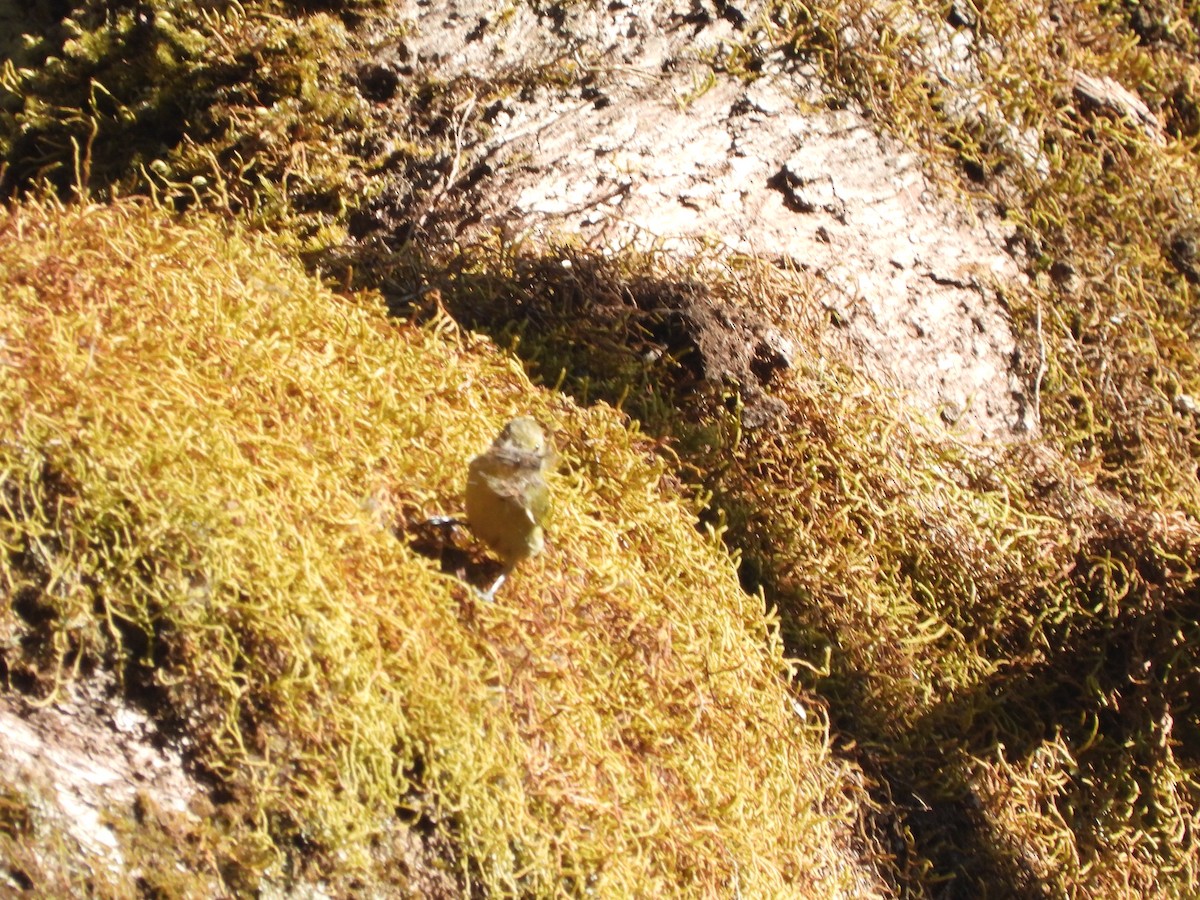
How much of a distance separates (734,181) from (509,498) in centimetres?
153

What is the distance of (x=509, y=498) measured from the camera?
1.98 m

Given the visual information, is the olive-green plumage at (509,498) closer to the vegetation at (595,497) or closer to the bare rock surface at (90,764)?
the vegetation at (595,497)

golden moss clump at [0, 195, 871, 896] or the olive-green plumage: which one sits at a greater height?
the olive-green plumage

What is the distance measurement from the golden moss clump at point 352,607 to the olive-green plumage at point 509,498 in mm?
113

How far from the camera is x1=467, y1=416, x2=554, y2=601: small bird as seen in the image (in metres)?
1.98

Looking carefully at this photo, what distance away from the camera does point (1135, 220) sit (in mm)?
3629

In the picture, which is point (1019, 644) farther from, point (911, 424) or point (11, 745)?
point (11, 745)

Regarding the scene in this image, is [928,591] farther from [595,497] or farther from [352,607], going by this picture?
[352,607]

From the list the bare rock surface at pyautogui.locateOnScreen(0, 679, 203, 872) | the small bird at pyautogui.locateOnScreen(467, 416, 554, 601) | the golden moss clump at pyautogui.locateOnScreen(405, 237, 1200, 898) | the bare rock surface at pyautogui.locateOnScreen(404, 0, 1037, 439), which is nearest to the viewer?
the bare rock surface at pyautogui.locateOnScreen(0, 679, 203, 872)

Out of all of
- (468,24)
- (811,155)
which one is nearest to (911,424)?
(811,155)

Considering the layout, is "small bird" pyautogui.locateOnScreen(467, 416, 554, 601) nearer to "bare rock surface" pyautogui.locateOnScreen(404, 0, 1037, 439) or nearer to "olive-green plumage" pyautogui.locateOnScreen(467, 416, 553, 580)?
"olive-green plumage" pyautogui.locateOnScreen(467, 416, 553, 580)

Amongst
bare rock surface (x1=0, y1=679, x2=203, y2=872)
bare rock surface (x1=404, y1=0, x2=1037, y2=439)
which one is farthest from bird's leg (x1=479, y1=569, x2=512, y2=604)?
bare rock surface (x1=404, y1=0, x2=1037, y2=439)

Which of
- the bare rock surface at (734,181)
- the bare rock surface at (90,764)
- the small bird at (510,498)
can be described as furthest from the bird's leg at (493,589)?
the bare rock surface at (734,181)

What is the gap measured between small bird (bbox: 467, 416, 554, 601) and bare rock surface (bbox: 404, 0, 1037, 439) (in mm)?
1039
